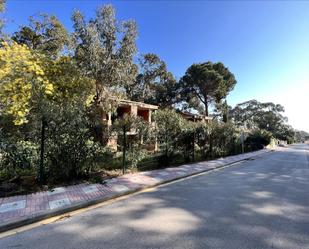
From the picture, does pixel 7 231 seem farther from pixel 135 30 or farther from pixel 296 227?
pixel 135 30

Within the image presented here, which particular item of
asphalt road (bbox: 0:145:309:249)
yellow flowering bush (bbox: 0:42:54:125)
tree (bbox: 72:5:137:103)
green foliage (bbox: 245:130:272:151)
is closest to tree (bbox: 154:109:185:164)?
tree (bbox: 72:5:137:103)

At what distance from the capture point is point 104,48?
12.6m

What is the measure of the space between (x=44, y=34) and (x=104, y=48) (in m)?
8.56

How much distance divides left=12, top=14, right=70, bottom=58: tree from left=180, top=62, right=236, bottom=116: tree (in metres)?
22.3

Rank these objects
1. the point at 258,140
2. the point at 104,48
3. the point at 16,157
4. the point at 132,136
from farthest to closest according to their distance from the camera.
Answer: the point at 258,140 → the point at 104,48 → the point at 132,136 → the point at 16,157

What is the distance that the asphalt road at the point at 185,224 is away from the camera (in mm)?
3391

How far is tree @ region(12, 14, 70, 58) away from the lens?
17.3m

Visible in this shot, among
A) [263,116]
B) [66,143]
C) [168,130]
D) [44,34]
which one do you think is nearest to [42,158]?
[66,143]

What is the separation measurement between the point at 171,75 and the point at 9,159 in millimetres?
33429

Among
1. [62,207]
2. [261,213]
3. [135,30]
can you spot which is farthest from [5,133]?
[135,30]

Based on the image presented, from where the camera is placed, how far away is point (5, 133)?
6.15 m

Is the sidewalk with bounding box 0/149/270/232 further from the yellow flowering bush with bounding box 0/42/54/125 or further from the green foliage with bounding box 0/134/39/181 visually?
the yellow flowering bush with bounding box 0/42/54/125

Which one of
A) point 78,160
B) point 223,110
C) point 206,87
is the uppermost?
point 206,87

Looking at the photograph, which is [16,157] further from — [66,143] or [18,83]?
→ [18,83]
